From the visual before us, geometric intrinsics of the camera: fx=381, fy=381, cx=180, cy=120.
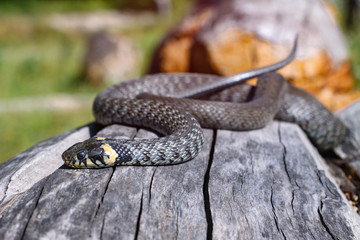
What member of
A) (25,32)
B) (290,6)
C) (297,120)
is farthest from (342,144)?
(25,32)

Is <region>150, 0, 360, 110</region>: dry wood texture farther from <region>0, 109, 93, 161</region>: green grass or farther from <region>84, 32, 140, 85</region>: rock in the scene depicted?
<region>84, 32, 140, 85</region>: rock

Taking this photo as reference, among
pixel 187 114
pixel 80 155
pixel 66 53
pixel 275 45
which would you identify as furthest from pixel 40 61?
pixel 80 155

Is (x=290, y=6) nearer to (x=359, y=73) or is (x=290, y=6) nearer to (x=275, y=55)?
(x=275, y=55)

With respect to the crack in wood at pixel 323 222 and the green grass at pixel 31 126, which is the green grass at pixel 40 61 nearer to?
the green grass at pixel 31 126

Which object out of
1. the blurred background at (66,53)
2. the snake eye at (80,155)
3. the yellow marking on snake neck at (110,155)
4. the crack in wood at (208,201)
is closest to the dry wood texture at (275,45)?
the blurred background at (66,53)

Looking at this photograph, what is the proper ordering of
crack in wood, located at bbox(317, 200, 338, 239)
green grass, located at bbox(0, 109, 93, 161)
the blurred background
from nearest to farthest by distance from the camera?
crack in wood, located at bbox(317, 200, 338, 239), green grass, located at bbox(0, 109, 93, 161), the blurred background

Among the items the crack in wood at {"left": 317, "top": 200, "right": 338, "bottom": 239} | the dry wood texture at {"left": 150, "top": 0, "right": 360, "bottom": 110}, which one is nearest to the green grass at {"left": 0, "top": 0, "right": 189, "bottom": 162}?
the dry wood texture at {"left": 150, "top": 0, "right": 360, "bottom": 110}
